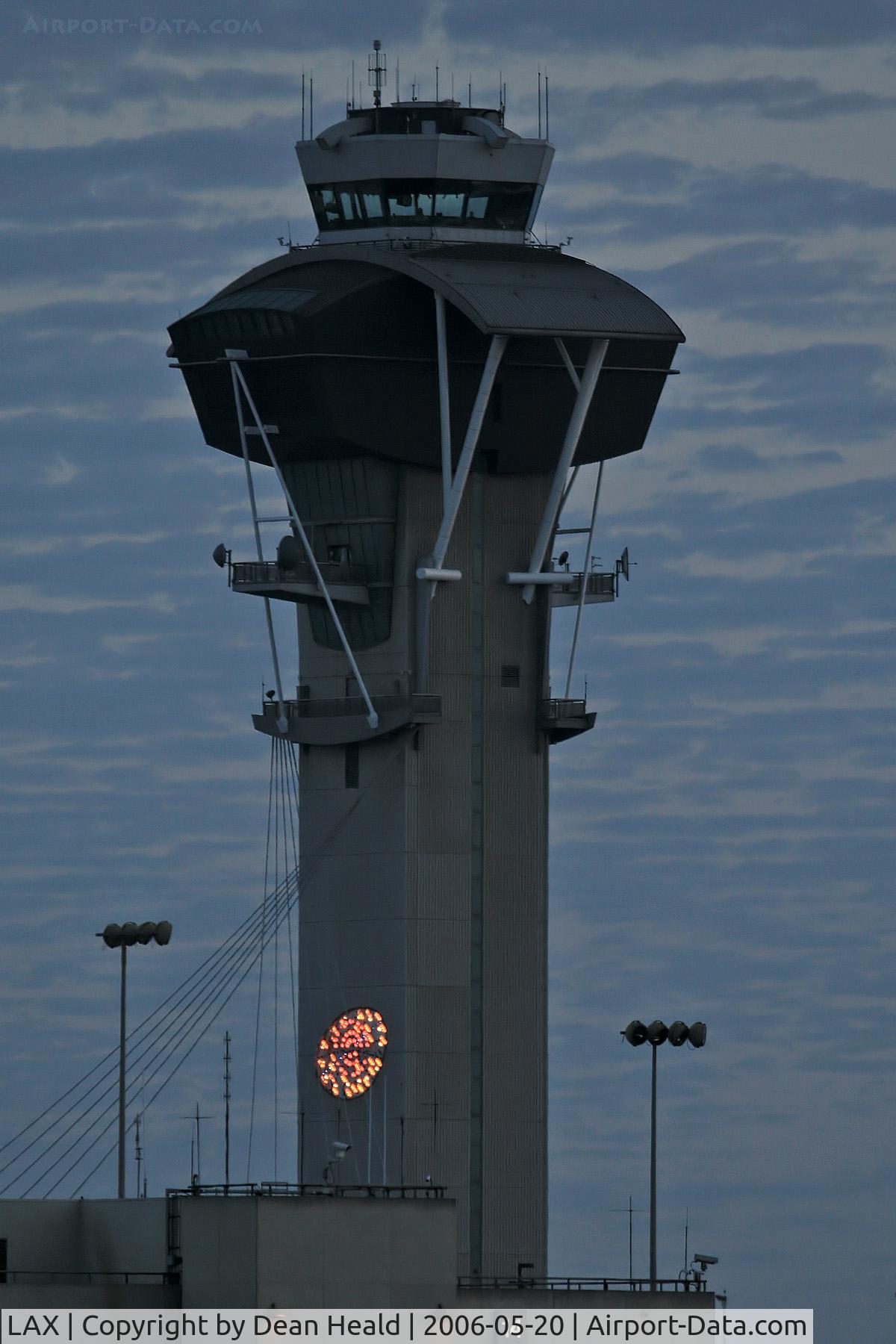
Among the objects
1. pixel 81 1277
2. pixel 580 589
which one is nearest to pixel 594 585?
pixel 580 589

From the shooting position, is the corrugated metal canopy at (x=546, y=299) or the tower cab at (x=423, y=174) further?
the tower cab at (x=423, y=174)

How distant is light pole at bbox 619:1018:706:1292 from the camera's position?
412 feet

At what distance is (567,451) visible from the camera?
456 ft

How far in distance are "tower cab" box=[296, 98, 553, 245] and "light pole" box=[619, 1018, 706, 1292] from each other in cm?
3104

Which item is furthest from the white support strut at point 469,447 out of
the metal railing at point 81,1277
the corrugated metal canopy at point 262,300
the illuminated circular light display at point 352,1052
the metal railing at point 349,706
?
the metal railing at point 81,1277

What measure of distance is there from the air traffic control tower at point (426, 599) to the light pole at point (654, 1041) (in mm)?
11801

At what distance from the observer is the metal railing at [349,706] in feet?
453

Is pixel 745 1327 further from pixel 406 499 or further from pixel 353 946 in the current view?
pixel 406 499

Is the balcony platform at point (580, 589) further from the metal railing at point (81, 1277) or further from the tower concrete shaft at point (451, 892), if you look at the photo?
the metal railing at point (81, 1277)

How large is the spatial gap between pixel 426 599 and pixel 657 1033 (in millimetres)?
20084

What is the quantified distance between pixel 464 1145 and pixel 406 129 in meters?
36.4

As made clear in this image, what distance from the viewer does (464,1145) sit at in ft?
452

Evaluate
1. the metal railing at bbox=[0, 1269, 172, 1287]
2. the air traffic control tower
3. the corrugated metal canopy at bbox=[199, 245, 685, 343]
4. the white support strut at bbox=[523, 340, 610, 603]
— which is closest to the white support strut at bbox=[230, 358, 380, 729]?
the air traffic control tower
